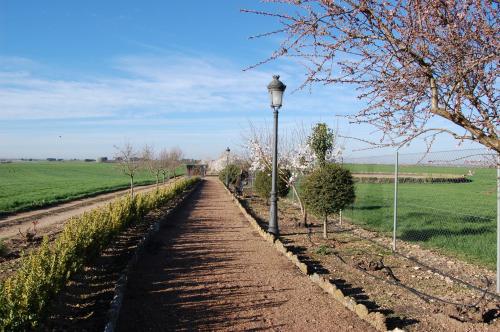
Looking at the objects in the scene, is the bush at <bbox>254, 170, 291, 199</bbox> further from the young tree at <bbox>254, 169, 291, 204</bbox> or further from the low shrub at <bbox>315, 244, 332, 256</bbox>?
the low shrub at <bbox>315, 244, 332, 256</bbox>

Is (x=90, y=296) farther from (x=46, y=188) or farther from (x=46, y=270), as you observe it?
(x=46, y=188)

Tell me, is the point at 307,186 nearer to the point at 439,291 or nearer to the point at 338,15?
the point at 439,291

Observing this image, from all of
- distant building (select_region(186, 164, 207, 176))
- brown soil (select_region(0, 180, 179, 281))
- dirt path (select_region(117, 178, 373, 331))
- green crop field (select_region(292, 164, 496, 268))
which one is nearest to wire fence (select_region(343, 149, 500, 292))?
green crop field (select_region(292, 164, 496, 268))

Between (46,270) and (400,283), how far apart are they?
4899 mm

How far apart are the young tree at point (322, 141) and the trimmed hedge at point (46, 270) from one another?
789cm

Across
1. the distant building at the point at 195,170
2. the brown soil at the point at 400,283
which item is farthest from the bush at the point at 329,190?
the distant building at the point at 195,170

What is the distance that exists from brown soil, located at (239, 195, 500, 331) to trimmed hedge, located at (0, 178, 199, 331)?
3.68 m

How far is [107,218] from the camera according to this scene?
8891 millimetres

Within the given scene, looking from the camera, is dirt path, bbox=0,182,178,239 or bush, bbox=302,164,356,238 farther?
dirt path, bbox=0,182,178,239

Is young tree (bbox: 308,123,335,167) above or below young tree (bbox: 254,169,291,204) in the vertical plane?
above

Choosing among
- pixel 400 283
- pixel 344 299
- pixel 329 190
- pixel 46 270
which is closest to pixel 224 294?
pixel 344 299

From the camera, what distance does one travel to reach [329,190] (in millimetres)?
10898

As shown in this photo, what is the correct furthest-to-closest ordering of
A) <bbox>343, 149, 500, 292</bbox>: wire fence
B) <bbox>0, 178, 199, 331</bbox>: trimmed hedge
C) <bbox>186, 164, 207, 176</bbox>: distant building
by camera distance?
<bbox>186, 164, 207, 176</bbox>: distant building → <bbox>343, 149, 500, 292</bbox>: wire fence → <bbox>0, 178, 199, 331</bbox>: trimmed hedge

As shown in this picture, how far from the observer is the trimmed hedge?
3764mm
